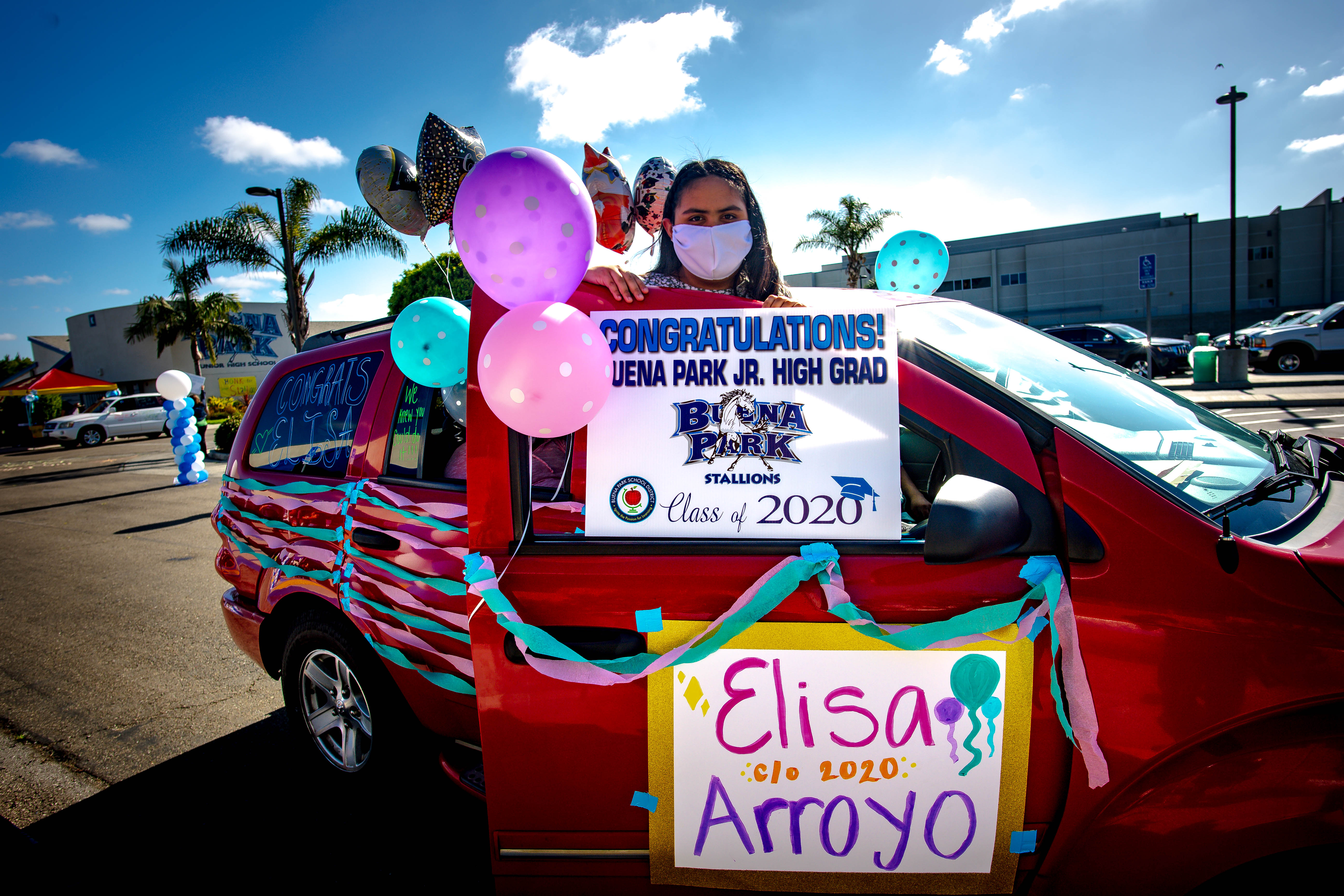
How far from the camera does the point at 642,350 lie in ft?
5.37

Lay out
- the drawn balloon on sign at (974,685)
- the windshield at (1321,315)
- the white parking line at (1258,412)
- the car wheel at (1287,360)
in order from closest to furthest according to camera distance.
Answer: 1. the drawn balloon on sign at (974,685)
2. the white parking line at (1258,412)
3. the windshield at (1321,315)
4. the car wheel at (1287,360)

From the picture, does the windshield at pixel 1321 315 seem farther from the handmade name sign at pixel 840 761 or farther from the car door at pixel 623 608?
the handmade name sign at pixel 840 761

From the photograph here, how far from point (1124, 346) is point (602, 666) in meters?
21.8

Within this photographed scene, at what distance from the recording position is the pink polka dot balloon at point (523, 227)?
5.18 ft

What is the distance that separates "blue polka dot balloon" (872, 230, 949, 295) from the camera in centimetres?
341

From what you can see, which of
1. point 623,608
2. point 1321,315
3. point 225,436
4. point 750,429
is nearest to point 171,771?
point 623,608

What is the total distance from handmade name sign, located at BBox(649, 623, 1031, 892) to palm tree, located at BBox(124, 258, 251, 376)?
1405 inches

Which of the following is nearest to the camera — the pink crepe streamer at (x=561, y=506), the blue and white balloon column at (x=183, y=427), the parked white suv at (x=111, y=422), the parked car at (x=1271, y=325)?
the pink crepe streamer at (x=561, y=506)

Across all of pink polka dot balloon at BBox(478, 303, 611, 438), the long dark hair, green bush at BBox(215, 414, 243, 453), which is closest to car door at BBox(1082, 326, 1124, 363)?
the long dark hair

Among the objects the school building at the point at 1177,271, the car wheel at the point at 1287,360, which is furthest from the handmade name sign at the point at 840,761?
the school building at the point at 1177,271

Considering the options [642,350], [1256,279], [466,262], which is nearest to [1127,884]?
[642,350]

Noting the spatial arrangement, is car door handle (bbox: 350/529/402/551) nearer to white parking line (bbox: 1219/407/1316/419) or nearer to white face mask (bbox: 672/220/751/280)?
white face mask (bbox: 672/220/751/280)

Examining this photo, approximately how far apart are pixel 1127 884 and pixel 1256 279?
5094 centimetres

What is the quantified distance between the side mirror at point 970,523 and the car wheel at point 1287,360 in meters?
21.9
